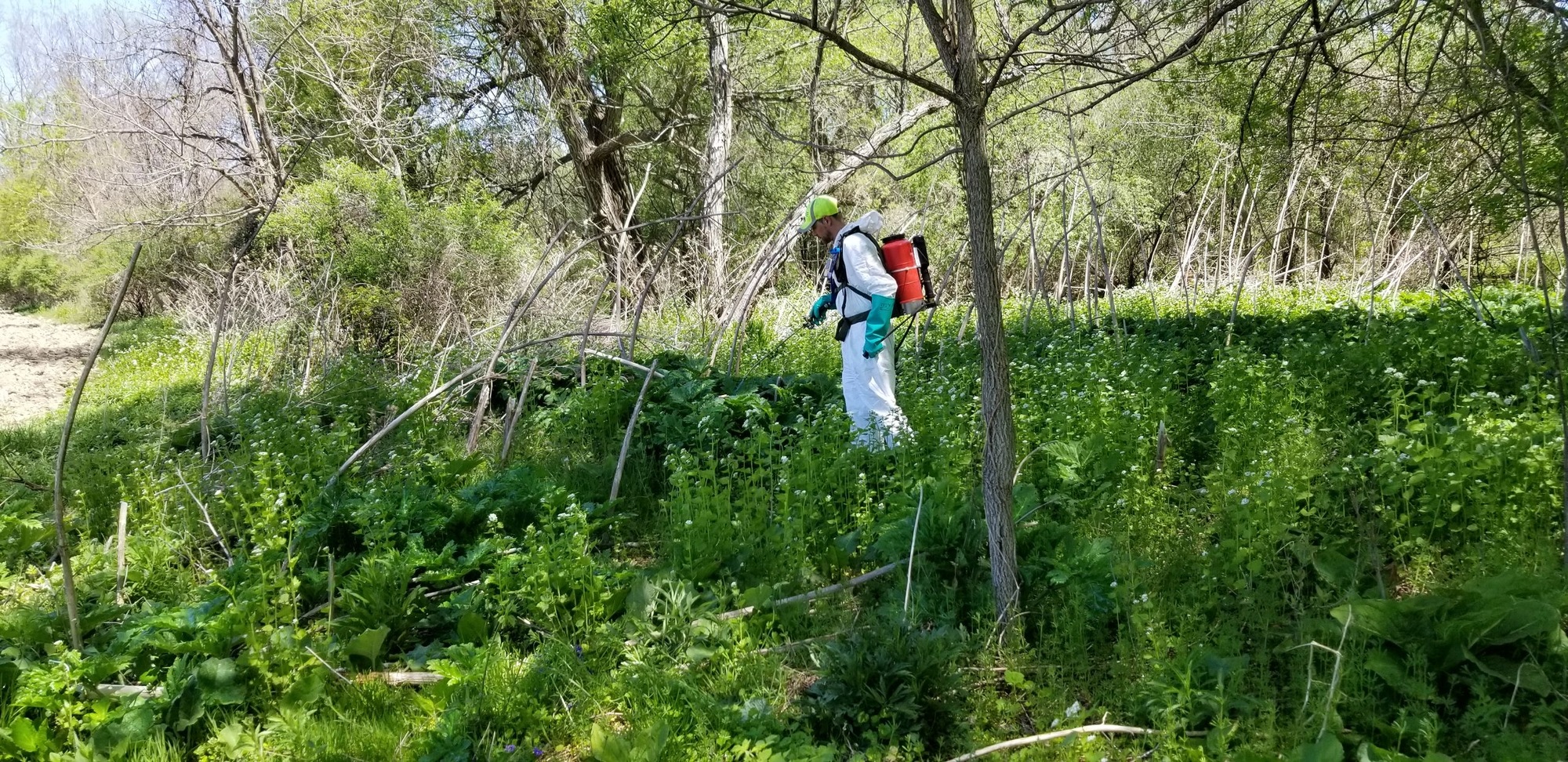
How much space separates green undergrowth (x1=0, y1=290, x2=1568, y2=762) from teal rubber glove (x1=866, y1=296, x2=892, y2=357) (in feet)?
1.51

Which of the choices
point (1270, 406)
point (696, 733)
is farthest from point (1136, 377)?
point (696, 733)

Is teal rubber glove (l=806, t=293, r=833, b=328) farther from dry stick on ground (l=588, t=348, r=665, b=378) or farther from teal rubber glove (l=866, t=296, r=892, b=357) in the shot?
dry stick on ground (l=588, t=348, r=665, b=378)

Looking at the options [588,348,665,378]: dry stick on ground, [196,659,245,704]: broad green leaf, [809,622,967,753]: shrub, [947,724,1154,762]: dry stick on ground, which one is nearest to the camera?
[947,724,1154,762]: dry stick on ground

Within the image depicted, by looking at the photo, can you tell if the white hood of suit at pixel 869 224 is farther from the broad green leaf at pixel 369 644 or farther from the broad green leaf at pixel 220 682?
the broad green leaf at pixel 220 682

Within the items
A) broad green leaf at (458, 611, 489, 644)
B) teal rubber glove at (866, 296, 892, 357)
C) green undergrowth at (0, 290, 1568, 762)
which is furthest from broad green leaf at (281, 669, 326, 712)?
teal rubber glove at (866, 296, 892, 357)

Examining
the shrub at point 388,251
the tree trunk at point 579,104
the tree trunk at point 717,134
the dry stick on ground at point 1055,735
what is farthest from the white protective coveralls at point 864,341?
the tree trunk at point 717,134

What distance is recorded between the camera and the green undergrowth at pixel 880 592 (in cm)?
264

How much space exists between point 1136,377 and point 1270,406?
40.3 inches

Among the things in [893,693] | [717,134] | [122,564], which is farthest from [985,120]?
[717,134]

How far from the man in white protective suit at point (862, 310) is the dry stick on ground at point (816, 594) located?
1760 mm

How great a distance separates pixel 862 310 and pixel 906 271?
361 mm

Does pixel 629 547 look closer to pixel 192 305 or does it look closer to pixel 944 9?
pixel 944 9

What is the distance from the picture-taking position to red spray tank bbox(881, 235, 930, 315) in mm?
5621

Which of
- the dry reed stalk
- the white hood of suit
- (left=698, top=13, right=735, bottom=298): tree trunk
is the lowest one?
the dry reed stalk
